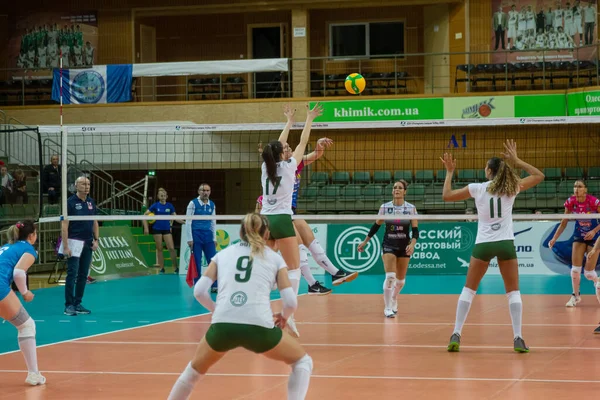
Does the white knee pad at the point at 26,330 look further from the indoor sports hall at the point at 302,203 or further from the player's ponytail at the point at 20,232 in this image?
the player's ponytail at the point at 20,232

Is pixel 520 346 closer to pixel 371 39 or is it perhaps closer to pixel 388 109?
pixel 388 109

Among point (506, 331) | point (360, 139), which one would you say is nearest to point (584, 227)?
point (506, 331)

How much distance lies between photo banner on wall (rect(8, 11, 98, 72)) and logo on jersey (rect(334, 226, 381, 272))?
11.9 metres

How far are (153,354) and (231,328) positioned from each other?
12.1ft

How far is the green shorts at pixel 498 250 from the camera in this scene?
7957 millimetres

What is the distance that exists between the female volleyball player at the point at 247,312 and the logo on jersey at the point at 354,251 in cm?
1276

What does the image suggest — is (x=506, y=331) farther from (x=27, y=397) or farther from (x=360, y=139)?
(x=360, y=139)

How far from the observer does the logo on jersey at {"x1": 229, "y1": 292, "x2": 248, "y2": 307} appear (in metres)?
4.96

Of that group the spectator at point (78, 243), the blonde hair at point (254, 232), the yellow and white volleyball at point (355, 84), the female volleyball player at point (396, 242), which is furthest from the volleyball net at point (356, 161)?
the blonde hair at point (254, 232)

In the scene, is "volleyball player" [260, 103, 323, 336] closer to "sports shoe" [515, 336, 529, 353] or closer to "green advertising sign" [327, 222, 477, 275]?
"sports shoe" [515, 336, 529, 353]

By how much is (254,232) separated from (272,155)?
288 centimetres

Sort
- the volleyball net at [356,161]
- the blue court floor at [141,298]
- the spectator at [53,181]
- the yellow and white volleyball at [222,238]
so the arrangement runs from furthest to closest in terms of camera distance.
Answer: the volleyball net at [356,161], the yellow and white volleyball at [222,238], the spectator at [53,181], the blue court floor at [141,298]

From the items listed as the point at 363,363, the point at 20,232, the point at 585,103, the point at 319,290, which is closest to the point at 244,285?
the point at 363,363

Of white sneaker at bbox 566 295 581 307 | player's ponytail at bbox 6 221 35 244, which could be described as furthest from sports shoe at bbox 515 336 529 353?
player's ponytail at bbox 6 221 35 244
